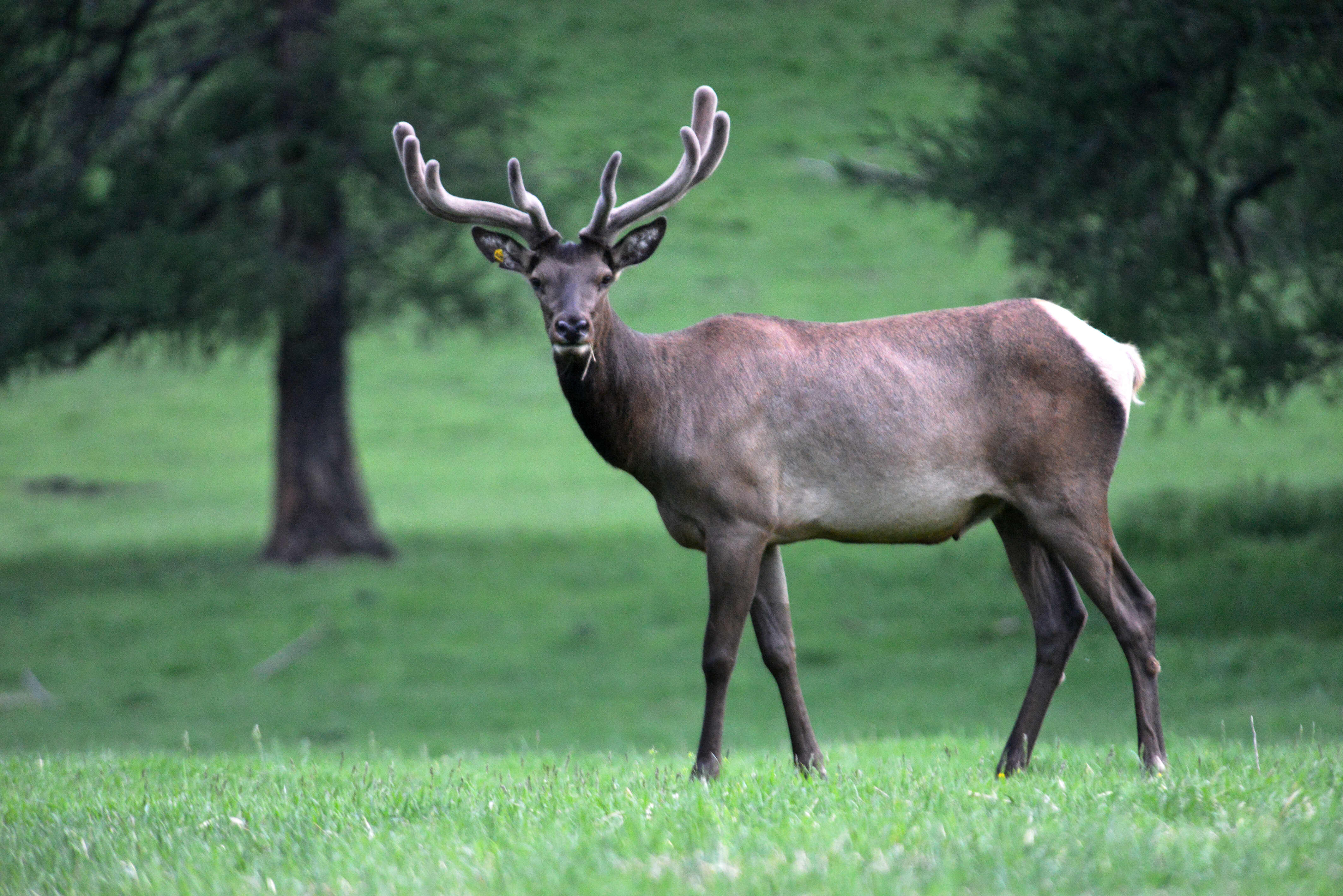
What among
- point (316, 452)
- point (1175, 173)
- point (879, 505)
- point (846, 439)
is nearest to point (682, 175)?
point (846, 439)

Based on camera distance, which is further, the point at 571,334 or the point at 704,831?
the point at 571,334

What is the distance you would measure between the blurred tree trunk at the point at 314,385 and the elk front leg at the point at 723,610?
454 inches

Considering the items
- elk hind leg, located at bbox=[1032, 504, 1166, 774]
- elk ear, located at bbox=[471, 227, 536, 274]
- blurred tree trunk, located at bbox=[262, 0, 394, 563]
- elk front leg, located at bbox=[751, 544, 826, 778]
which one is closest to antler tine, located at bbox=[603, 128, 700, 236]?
elk ear, located at bbox=[471, 227, 536, 274]

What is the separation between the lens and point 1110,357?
253 inches

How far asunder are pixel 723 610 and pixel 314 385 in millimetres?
12331

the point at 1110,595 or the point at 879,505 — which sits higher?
the point at 879,505

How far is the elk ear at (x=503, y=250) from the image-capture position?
6.53 metres

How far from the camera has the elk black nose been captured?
606cm

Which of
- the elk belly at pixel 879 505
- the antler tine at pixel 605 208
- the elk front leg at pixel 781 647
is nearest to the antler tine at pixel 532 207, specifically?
the antler tine at pixel 605 208

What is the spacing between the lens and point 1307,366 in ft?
36.8

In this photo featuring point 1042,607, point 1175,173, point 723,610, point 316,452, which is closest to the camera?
point 723,610

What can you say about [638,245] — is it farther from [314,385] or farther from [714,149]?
[314,385]

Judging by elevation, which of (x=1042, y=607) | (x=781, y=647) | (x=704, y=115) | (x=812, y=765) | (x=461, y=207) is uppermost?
(x=704, y=115)

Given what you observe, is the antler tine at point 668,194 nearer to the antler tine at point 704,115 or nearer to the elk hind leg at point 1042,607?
the antler tine at point 704,115
